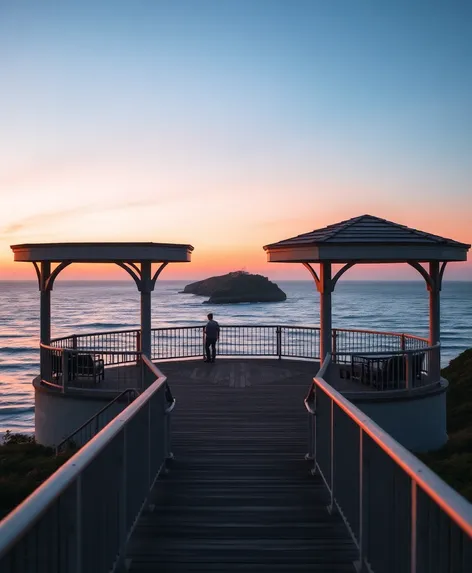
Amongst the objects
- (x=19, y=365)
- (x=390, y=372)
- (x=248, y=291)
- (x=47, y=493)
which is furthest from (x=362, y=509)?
(x=248, y=291)

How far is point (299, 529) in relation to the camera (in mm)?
5312

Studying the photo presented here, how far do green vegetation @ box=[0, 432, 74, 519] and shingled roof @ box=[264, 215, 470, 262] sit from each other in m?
6.51

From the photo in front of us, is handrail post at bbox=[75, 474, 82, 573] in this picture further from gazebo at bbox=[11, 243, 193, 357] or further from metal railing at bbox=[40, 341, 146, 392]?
gazebo at bbox=[11, 243, 193, 357]

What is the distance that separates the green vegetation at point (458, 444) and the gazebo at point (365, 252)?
81.6 inches

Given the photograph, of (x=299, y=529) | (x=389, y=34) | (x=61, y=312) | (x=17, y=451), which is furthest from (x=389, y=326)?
(x=299, y=529)

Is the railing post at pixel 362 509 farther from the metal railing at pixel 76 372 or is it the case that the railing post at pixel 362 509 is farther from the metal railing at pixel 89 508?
the metal railing at pixel 76 372

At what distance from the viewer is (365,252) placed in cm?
1195

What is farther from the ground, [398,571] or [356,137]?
[356,137]

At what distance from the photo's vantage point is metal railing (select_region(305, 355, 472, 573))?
2.55 meters

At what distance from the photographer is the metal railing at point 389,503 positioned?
2.55 meters

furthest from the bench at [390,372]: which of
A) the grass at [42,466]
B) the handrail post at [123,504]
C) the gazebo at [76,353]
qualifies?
the handrail post at [123,504]

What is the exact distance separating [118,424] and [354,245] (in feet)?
28.7

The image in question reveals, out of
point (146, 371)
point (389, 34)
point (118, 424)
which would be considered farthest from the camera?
point (389, 34)

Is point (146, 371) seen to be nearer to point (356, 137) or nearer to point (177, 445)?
point (177, 445)
